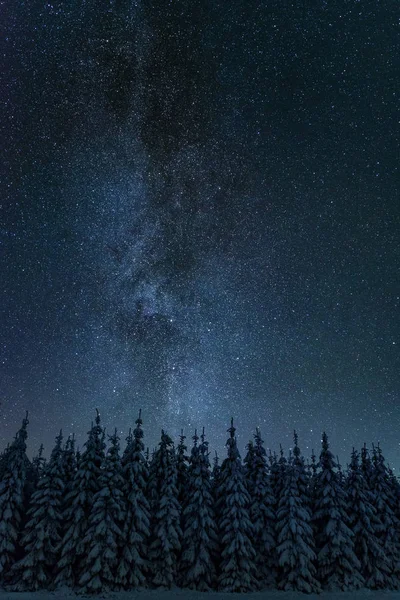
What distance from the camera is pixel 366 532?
35.1m

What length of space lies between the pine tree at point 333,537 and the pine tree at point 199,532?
7394 millimetres

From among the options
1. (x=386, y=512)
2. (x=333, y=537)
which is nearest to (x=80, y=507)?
(x=333, y=537)

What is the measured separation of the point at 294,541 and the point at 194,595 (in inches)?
289

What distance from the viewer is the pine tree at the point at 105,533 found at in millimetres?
29984

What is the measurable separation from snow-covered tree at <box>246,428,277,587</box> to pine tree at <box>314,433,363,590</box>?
10.4 ft

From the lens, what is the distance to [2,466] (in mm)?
35906

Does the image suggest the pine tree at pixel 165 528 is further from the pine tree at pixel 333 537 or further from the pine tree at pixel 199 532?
the pine tree at pixel 333 537

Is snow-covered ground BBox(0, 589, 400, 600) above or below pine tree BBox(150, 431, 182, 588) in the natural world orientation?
below

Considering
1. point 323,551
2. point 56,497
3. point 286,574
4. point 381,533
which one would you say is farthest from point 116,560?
Result: point 381,533

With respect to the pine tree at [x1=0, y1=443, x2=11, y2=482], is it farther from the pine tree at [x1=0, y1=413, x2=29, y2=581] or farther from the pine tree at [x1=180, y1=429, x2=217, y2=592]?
the pine tree at [x1=180, y1=429, x2=217, y2=592]

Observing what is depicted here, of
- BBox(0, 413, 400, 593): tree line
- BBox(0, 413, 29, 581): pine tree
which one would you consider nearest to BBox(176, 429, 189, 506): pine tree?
BBox(0, 413, 400, 593): tree line

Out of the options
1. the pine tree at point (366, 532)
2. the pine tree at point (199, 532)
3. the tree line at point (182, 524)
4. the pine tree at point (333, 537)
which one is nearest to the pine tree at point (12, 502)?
the tree line at point (182, 524)

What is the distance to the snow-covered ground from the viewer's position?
94.6ft

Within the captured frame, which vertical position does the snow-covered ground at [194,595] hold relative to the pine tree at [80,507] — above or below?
below
